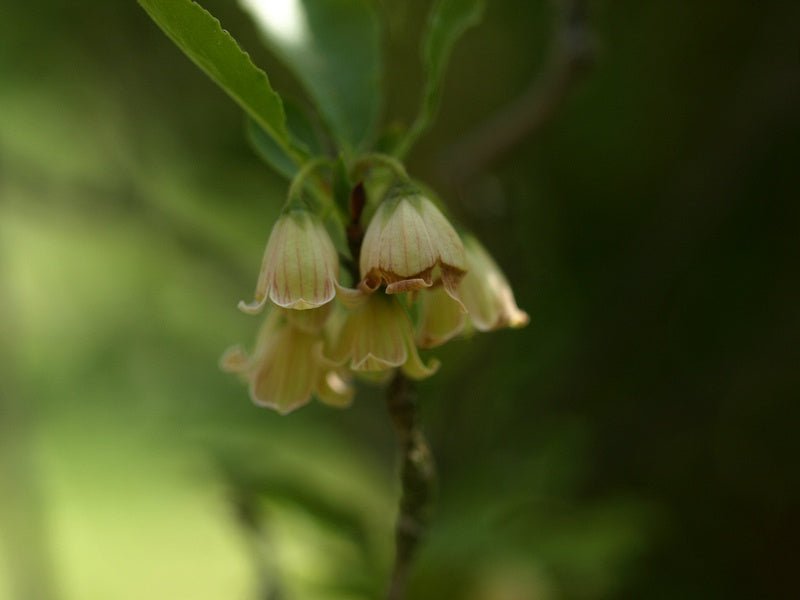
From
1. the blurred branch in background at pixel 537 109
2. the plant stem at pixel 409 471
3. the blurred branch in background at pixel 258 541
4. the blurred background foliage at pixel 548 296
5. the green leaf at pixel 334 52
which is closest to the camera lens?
the plant stem at pixel 409 471

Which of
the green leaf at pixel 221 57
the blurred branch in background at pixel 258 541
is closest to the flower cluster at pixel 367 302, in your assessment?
the green leaf at pixel 221 57

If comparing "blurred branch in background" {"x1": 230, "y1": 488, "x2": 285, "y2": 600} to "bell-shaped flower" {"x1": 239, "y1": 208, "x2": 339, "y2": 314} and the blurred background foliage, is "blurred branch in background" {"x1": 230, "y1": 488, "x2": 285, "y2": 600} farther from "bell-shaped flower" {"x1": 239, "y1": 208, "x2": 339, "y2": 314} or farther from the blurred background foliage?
"bell-shaped flower" {"x1": 239, "y1": 208, "x2": 339, "y2": 314}

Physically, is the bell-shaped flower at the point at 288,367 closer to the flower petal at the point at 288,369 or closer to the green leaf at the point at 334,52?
the flower petal at the point at 288,369

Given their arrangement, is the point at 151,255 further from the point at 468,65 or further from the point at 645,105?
the point at 645,105

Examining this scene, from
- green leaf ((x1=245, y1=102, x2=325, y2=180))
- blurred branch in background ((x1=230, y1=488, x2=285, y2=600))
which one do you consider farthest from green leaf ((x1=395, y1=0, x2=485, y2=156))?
blurred branch in background ((x1=230, y1=488, x2=285, y2=600))

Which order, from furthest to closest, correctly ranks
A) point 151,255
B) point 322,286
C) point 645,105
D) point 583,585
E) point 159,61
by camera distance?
1. point 151,255
2. point 159,61
3. point 645,105
4. point 583,585
5. point 322,286

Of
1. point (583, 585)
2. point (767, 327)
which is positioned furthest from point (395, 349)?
point (767, 327)
